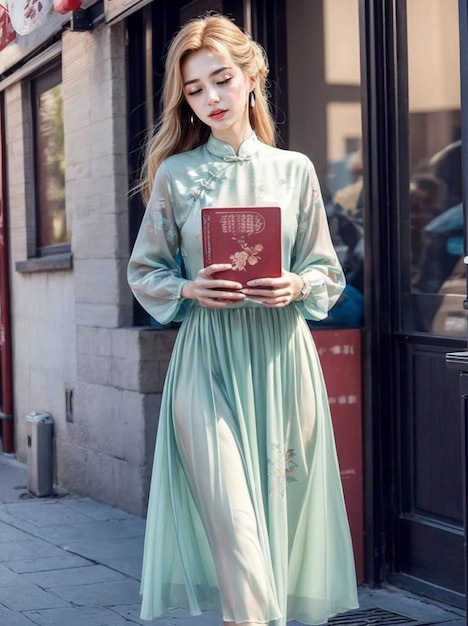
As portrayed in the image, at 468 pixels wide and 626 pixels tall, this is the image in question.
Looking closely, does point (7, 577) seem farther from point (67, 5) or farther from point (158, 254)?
point (67, 5)

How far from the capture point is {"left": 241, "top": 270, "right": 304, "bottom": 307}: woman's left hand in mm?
3258

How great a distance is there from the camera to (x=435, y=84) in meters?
5.01

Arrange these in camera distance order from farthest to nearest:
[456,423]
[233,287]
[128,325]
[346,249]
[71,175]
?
1. [71,175]
2. [128,325]
3. [346,249]
4. [456,423]
5. [233,287]

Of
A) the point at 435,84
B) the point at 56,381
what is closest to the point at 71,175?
the point at 56,381

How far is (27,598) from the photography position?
200 inches

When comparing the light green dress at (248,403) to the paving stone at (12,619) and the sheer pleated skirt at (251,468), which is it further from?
A: the paving stone at (12,619)

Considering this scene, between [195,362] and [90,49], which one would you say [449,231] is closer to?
[195,362]

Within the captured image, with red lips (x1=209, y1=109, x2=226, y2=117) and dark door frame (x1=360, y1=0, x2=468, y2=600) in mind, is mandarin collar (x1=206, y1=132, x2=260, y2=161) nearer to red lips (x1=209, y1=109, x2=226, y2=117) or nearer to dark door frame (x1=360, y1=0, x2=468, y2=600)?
red lips (x1=209, y1=109, x2=226, y2=117)

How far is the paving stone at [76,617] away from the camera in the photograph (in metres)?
4.69

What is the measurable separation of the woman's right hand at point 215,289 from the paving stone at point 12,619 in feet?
6.50

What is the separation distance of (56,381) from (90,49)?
91.3 inches

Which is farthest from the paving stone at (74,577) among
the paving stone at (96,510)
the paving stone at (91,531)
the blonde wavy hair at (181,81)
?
the blonde wavy hair at (181,81)

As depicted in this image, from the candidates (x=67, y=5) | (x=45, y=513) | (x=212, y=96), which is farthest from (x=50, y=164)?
(x=212, y=96)

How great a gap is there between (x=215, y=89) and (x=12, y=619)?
243 centimetres
